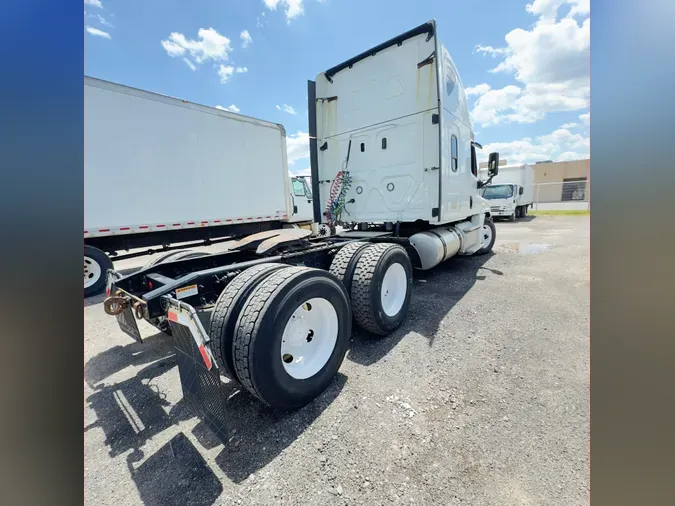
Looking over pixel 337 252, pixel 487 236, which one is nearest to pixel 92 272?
pixel 337 252

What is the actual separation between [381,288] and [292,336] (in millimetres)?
1327

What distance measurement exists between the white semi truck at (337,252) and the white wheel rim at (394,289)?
0.06 ft

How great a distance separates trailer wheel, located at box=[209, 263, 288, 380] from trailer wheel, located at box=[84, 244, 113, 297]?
523 centimetres

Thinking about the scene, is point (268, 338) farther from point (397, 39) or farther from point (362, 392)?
point (397, 39)

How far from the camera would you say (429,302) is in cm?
462

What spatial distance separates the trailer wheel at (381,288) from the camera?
130 inches

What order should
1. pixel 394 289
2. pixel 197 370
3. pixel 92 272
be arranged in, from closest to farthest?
pixel 197 370
pixel 394 289
pixel 92 272

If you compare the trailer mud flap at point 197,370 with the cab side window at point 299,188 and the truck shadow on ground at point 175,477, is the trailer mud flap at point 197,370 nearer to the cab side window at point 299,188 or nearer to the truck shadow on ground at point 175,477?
the truck shadow on ground at point 175,477

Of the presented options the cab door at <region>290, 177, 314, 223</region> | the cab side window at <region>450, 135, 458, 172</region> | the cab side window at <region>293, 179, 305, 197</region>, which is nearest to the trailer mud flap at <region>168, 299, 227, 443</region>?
the cab side window at <region>450, 135, 458, 172</region>

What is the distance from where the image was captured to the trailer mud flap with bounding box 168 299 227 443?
6.05 ft

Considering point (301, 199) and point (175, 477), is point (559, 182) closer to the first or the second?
point (301, 199)

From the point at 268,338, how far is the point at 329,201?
416cm

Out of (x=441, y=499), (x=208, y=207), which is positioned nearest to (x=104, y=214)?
(x=208, y=207)

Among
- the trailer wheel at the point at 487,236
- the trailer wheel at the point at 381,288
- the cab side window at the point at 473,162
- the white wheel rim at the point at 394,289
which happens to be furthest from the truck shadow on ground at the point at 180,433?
the trailer wheel at the point at 487,236
